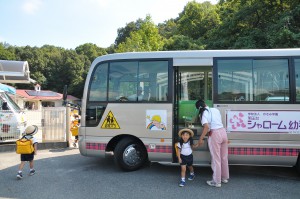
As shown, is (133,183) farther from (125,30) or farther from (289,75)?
(125,30)

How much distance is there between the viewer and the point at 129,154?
21.8 ft

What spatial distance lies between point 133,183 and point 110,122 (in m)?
1.59

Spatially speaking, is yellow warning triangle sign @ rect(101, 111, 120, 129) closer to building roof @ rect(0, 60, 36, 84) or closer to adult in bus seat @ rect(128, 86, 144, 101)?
adult in bus seat @ rect(128, 86, 144, 101)

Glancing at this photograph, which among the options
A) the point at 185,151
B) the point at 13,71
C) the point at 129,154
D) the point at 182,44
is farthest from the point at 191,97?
the point at 182,44

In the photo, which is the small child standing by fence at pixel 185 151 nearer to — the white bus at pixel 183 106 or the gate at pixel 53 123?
the white bus at pixel 183 106

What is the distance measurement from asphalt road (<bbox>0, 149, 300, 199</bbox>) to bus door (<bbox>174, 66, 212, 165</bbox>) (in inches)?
27.2

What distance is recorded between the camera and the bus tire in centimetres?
662

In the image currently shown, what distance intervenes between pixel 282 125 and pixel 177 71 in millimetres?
2668

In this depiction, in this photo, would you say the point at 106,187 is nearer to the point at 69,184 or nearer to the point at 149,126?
the point at 69,184

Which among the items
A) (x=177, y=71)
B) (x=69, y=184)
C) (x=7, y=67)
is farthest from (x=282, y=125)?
(x=7, y=67)

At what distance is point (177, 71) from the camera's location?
674cm

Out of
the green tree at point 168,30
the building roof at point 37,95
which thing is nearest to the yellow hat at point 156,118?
the green tree at point 168,30

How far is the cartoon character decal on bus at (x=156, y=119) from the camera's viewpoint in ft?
21.0

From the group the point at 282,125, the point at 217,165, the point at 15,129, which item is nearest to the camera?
the point at 217,165
